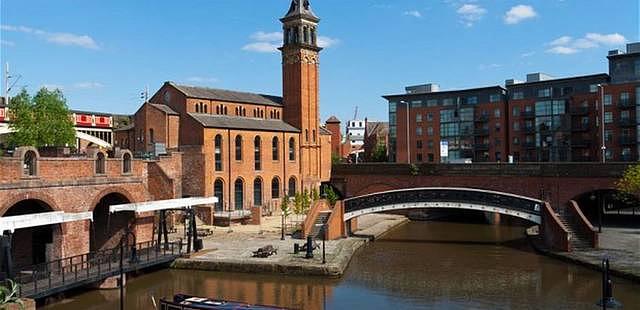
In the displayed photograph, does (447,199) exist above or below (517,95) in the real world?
below

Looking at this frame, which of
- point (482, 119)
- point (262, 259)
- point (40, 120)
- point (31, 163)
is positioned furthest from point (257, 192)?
point (482, 119)

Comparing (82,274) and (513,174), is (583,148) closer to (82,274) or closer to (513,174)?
(513,174)

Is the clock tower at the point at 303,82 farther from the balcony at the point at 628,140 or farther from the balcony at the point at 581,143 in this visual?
the balcony at the point at 628,140

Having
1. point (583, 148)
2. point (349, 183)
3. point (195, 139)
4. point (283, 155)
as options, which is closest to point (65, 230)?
point (195, 139)

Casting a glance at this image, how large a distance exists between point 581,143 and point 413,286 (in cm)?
4546

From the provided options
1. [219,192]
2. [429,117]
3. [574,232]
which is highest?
[429,117]

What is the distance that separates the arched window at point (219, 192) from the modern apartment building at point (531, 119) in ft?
76.3

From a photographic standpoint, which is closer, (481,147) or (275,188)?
(275,188)

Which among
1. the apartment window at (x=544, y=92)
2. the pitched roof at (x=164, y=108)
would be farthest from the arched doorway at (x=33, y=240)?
the apartment window at (x=544, y=92)

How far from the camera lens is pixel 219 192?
5188 cm

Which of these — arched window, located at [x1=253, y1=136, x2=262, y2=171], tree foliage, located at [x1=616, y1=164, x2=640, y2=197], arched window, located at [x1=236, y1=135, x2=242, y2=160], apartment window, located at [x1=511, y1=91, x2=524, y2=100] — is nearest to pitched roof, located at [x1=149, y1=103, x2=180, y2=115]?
arched window, located at [x1=236, y1=135, x2=242, y2=160]

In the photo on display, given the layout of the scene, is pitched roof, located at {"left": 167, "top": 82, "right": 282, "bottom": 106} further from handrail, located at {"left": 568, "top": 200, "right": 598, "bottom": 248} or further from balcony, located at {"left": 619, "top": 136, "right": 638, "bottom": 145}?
balcony, located at {"left": 619, "top": 136, "right": 638, "bottom": 145}

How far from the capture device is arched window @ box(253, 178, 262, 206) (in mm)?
55781

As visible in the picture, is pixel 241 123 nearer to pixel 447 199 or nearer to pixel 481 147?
pixel 447 199
